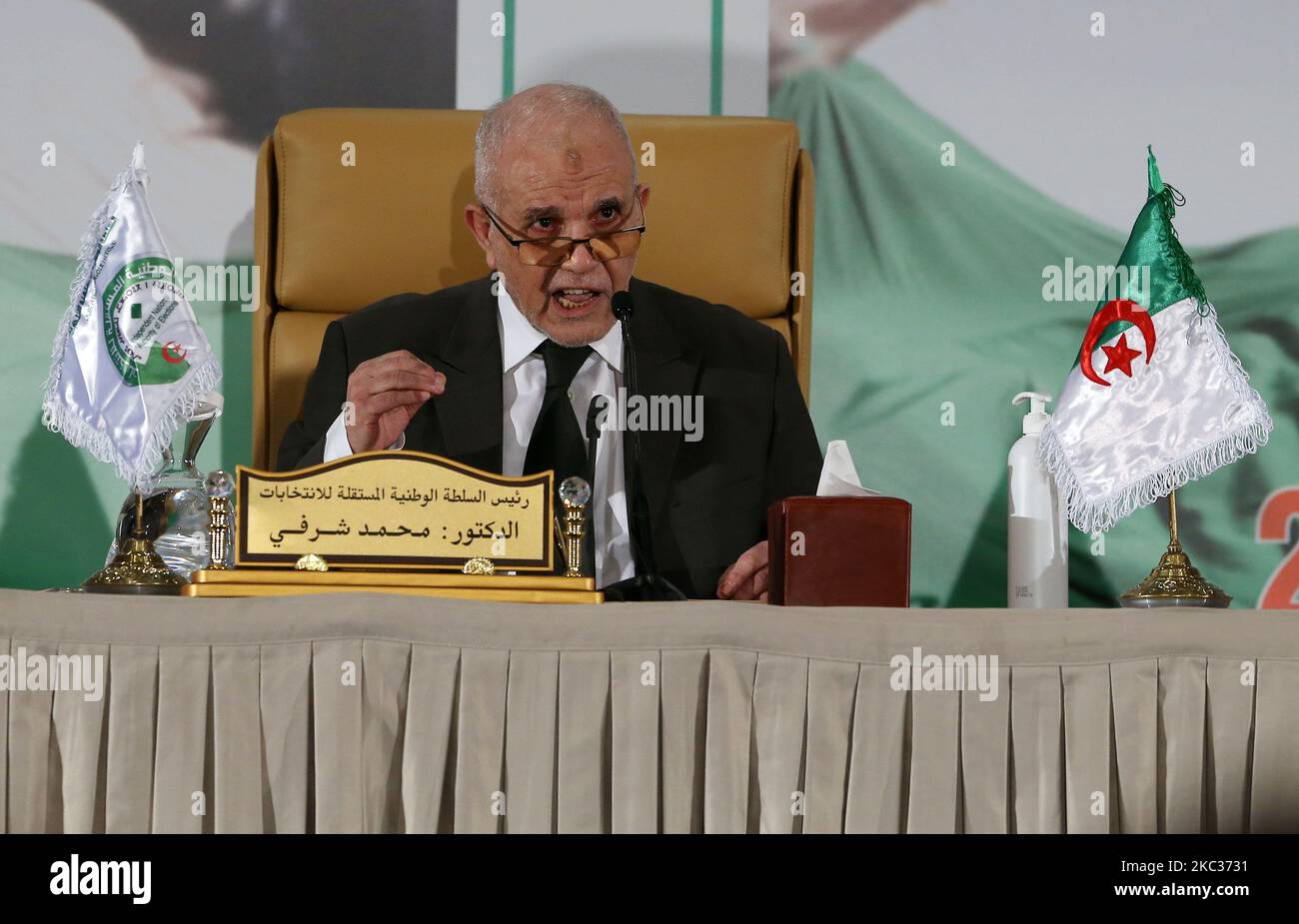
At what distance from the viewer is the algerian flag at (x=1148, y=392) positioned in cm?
150

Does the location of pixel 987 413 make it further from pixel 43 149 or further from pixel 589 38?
pixel 43 149

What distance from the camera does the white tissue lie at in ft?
4.05

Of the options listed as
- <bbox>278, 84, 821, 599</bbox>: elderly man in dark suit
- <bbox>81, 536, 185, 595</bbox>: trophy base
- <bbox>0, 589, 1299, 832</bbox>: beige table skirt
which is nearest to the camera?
<bbox>0, 589, 1299, 832</bbox>: beige table skirt

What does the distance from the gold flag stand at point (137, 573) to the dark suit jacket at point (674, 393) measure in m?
0.52

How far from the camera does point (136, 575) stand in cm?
130

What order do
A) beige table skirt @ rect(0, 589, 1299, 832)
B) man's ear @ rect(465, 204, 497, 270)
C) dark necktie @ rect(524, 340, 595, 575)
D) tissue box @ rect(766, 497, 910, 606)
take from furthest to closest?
man's ear @ rect(465, 204, 497, 270), dark necktie @ rect(524, 340, 595, 575), tissue box @ rect(766, 497, 910, 606), beige table skirt @ rect(0, 589, 1299, 832)

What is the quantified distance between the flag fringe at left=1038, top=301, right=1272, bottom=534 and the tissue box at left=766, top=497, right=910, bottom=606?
448 millimetres

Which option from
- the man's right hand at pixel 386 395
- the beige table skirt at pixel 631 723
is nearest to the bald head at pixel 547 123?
the man's right hand at pixel 386 395

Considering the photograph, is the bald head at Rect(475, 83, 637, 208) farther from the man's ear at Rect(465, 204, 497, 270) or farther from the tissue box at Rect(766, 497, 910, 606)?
the tissue box at Rect(766, 497, 910, 606)

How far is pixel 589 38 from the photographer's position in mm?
2496
